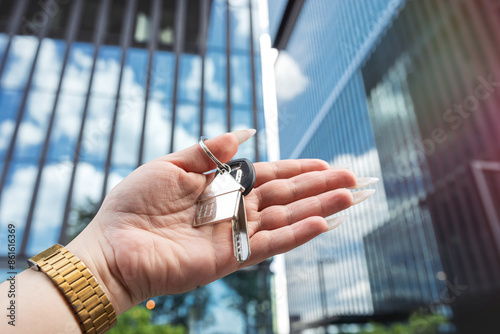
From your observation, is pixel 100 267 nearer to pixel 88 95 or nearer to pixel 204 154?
pixel 204 154

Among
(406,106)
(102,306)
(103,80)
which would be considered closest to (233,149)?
(102,306)

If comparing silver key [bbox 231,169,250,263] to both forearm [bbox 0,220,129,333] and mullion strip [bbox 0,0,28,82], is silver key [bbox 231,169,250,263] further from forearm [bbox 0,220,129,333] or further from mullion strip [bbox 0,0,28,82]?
mullion strip [bbox 0,0,28,82]

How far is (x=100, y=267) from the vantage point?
1.40 meters

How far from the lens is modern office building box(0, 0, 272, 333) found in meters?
12.8

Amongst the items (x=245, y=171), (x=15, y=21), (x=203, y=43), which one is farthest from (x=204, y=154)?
(x=15, y=21)

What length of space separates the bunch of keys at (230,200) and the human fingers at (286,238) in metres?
0.08

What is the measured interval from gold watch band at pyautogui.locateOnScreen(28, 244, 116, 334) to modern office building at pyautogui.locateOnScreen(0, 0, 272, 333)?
33.2ft

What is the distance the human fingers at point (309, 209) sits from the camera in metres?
1.64

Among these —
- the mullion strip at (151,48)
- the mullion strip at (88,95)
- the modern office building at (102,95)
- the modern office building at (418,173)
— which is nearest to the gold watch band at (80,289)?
the modern office building at (418,173)

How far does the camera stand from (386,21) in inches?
577

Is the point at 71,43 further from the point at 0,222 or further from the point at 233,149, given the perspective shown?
the point at 233,149

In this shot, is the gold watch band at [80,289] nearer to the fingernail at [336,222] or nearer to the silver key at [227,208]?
the silver key at [227,208]

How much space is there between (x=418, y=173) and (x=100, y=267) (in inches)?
635

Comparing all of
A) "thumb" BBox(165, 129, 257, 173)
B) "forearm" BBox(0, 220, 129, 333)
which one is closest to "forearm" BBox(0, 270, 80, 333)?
"forearm" BBox(0, 220, 129, 333)
